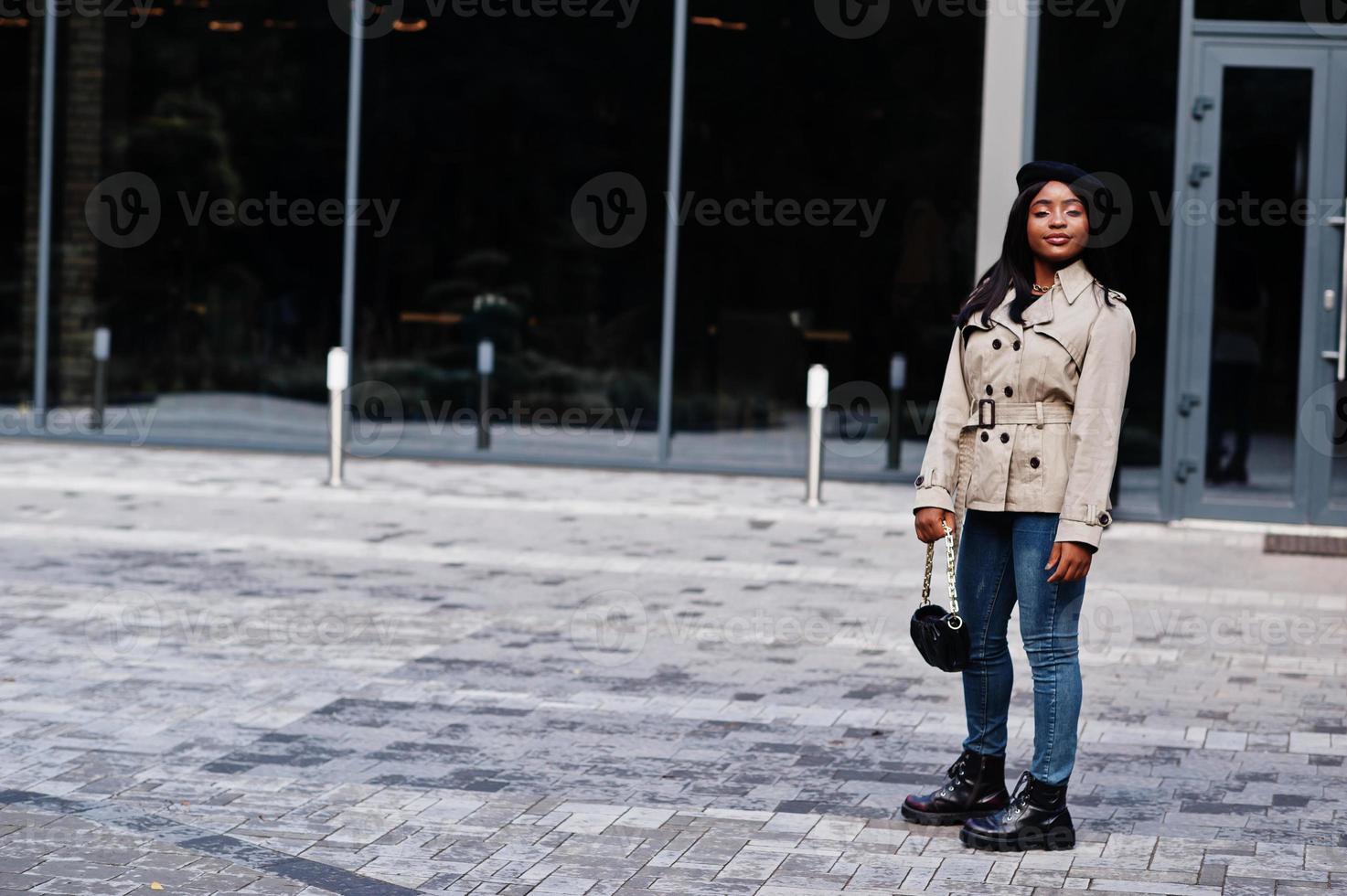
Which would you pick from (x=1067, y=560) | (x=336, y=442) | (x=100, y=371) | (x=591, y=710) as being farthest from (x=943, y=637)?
(x=100, y=371)

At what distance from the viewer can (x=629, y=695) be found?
7.12 m

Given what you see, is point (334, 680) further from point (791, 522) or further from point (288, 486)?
point (288, 486)

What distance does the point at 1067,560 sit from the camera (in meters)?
4.96

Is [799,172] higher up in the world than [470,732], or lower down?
higher up

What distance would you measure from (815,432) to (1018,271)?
306 inches

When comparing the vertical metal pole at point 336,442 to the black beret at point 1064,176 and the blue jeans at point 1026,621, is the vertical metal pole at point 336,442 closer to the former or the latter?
the blue jeans at point 1026,621

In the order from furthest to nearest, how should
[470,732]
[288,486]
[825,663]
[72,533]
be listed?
[288,486], [72,533], [825,663], [470,732]

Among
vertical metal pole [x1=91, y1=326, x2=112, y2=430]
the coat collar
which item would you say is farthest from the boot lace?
vertical metal pole [x1=91, y1=326, x2=112, y2=430]

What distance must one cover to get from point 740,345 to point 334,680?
26.4ft

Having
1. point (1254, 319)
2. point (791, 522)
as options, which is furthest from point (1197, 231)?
point (791, 522)

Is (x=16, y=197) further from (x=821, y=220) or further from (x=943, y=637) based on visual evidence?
(x=943, y=637)

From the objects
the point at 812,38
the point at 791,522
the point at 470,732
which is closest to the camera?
the point at 470,732

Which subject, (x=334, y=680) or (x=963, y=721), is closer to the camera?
(x=963, y=721)

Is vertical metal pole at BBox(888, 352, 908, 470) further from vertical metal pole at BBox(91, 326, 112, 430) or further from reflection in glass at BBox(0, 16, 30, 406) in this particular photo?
reflection in glass at BBox(0, 16, 30, 406)
